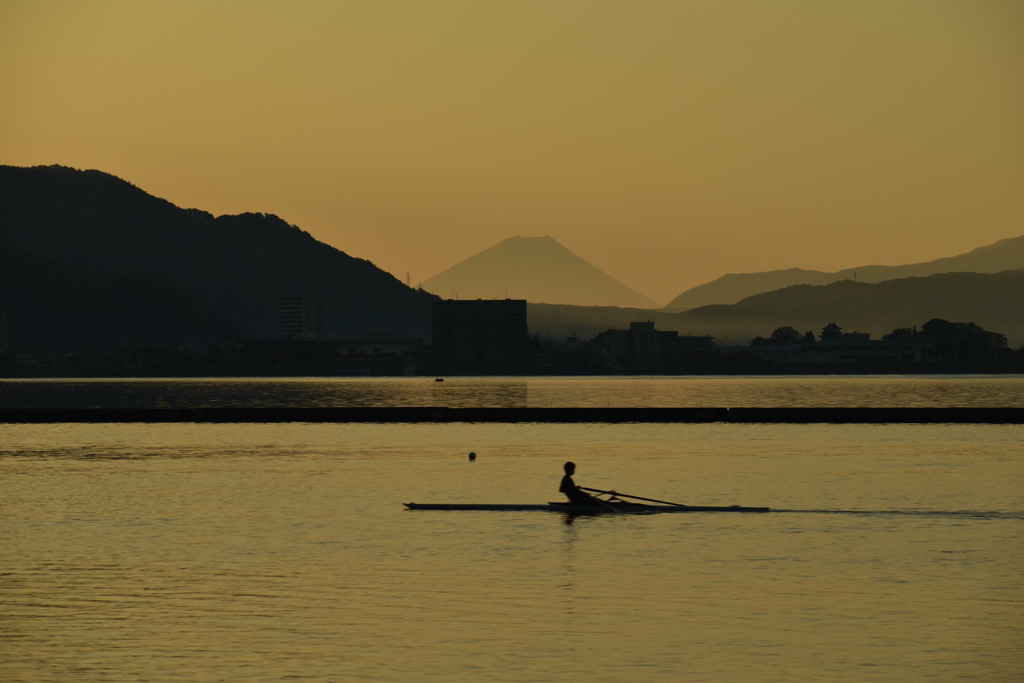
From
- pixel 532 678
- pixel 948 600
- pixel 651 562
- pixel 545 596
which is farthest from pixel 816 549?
pixel 532 678

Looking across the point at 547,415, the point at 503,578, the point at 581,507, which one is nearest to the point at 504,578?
the point at 503,578

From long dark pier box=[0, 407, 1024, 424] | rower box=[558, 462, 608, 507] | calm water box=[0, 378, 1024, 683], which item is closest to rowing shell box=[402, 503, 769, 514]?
rower box=[558, 462, 608, 507]

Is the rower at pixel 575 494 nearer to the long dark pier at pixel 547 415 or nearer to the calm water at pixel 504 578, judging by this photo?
the calm water at pixel 504 578

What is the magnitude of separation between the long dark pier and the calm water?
48.9m

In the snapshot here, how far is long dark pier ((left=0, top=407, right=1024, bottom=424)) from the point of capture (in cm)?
11594

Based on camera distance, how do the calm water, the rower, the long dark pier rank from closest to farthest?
the calm water, the rower, the long dark pier

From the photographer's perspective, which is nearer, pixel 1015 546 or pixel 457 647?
pixel 457 647

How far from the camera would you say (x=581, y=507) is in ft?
148

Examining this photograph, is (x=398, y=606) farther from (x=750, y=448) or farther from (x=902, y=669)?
(x=750, y=448)

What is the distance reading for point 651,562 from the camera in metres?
34.7

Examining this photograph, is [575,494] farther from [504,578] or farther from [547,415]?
[547,415]

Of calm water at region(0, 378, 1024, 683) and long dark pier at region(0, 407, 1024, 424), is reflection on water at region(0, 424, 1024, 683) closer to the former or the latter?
calm water at region(0, 378, 1024, 683)

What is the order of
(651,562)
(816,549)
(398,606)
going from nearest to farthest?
1. (398,606)
2. (651,562)
3. (816,549)

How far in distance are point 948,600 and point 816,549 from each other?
8504mm
